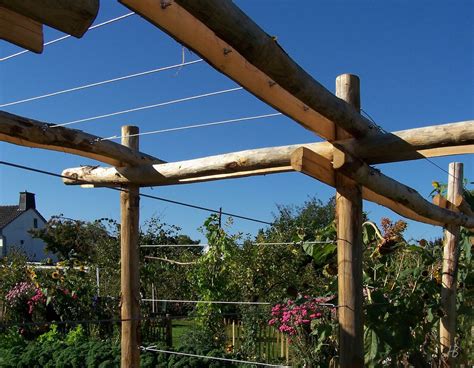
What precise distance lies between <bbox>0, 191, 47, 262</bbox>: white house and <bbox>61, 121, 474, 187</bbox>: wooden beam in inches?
1156

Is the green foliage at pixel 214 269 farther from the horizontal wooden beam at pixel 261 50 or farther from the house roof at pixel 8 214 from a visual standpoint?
the house roof at pixel 8 214

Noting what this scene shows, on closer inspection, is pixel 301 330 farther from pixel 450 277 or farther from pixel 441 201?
pixel 441 201

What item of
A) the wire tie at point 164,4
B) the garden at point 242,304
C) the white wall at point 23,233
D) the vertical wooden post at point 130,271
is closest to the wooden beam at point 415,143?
the garden at point 242,304

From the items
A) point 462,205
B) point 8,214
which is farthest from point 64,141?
point 8,214

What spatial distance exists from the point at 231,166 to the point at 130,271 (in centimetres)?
105

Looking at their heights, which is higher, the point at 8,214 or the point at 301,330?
the point at 8,214

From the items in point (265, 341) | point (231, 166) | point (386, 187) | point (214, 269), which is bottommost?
point (265, 341)

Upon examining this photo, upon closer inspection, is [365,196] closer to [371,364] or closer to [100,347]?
[371,364]

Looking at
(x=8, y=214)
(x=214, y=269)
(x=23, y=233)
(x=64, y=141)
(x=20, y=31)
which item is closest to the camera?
(x=20, y=31)

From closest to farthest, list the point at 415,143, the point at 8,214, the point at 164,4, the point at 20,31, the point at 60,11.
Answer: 1. the point at 60,11
2. the point at 20,31
3. the point at 164,4
4. the point at 415,143
5. the point at 8,214

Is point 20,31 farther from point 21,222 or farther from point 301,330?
point 21,222

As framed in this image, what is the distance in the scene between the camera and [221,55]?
1.96 meters

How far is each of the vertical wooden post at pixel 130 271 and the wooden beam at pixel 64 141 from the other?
226mm

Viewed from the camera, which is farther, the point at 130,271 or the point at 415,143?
the point at 130,271
